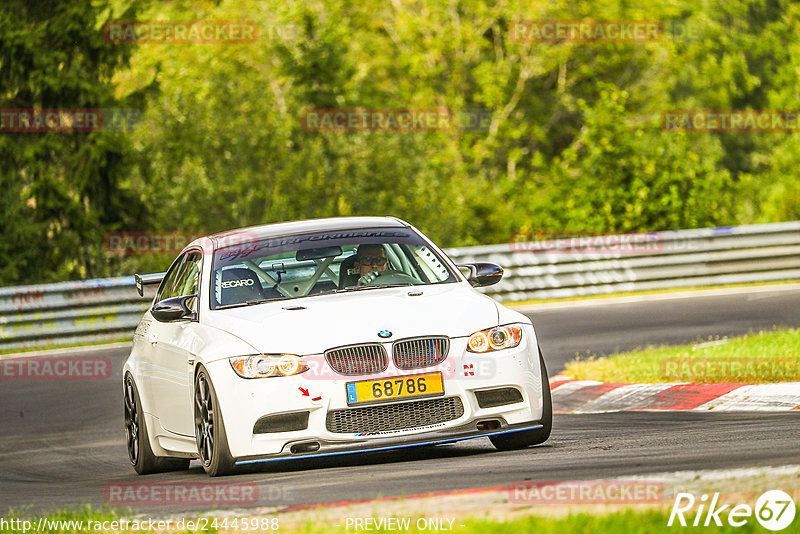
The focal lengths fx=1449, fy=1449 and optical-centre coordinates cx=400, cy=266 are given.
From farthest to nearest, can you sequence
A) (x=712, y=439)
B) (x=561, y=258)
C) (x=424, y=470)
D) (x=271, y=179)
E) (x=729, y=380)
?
(x=271, y=179) → (x=561, y=258) → (x=729, y=380) → (x=712, y=439) → (x=424, y=470)

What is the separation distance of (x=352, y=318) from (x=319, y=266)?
1.21m

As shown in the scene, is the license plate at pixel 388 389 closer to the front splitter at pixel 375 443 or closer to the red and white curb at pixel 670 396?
the front splitter at pixel 375 443

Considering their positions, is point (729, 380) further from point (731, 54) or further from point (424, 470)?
point (731, 54)

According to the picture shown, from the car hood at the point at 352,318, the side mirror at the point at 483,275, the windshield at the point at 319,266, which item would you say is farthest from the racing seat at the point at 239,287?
the side mirror at the point at 483,275

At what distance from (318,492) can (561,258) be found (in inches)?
635

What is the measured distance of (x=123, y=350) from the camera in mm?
19297

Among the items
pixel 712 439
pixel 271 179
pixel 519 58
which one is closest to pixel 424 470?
pixel 712 439

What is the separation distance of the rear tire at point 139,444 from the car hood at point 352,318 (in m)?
1.39

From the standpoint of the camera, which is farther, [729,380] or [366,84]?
[366,84]
